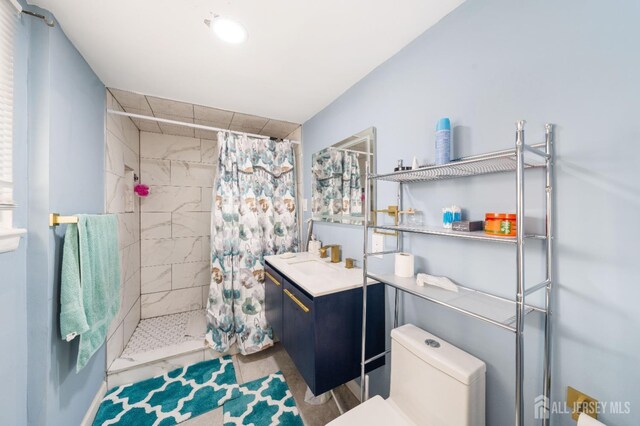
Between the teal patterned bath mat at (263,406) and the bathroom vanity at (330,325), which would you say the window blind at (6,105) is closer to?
the bathroom vanity at (330,325)

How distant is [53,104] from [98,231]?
0.70m

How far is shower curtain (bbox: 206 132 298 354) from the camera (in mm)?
2090

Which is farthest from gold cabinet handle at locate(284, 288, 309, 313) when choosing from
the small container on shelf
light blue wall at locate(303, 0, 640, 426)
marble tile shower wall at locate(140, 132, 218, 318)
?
marble tile shower wall at locate(140, 132, 218, 318)

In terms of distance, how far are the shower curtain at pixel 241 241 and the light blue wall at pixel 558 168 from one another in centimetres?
149

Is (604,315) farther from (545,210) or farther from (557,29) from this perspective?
(557,29)

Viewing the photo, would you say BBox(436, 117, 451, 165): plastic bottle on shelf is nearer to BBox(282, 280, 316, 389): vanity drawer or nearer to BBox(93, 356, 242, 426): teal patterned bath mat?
BBox(282, 280, 316, 389): vanity drawer

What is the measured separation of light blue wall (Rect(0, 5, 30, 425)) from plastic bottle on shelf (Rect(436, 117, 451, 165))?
1784 mm

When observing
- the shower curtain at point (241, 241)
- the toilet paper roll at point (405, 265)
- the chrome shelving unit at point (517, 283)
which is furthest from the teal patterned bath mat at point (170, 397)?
the chrome shelving unit at point (517, 283)

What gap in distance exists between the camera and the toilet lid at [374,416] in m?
0.99

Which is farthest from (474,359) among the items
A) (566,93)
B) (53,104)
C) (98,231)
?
(53,104)

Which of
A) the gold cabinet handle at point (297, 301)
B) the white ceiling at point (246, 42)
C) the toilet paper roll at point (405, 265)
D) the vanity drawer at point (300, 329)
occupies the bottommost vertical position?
the vanity drawer at point (300, 329)

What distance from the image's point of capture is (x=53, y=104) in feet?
3.67

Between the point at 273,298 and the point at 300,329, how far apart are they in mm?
557

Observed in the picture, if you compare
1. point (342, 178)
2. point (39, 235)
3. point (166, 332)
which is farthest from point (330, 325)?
point (166, 332)
